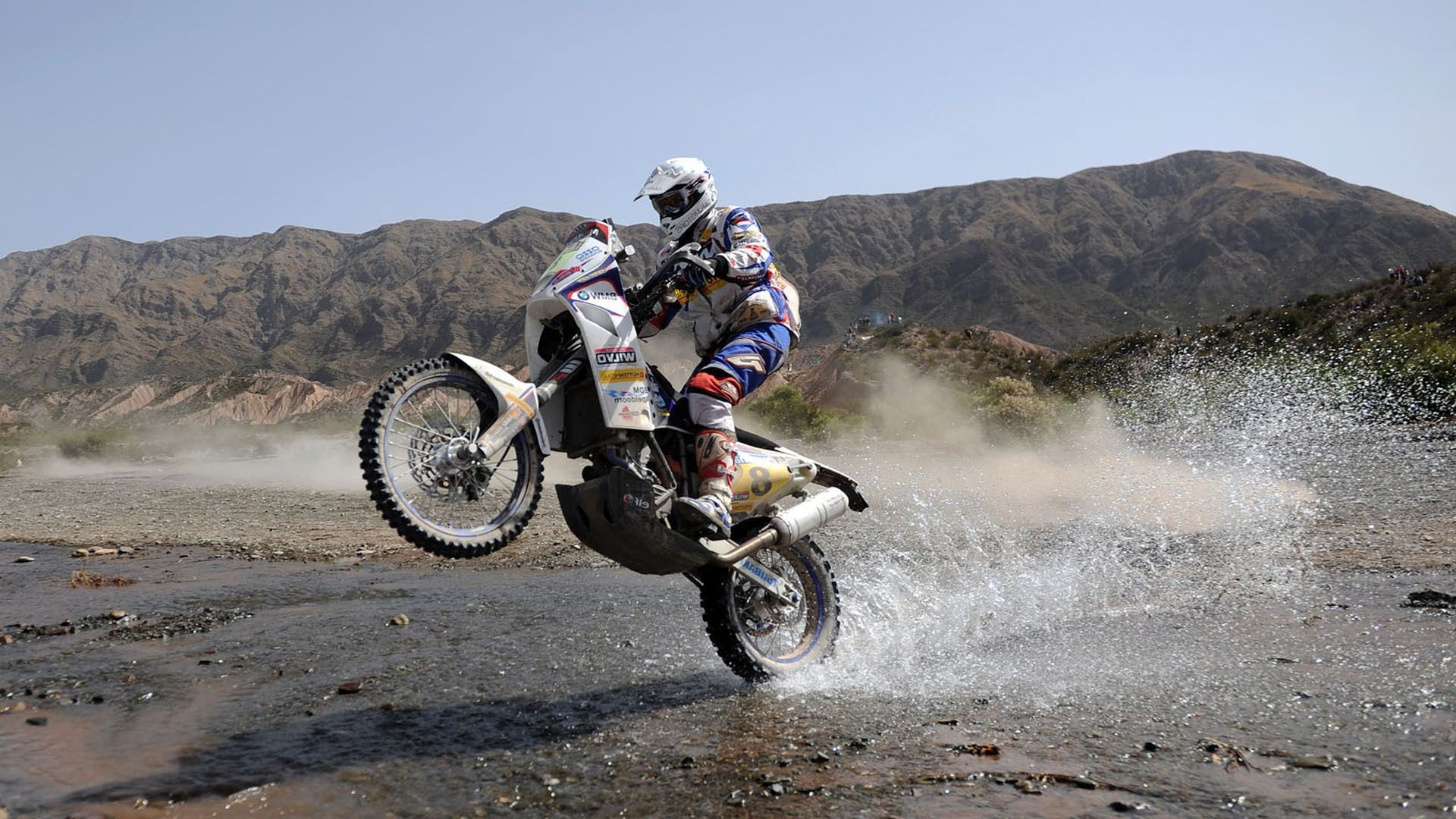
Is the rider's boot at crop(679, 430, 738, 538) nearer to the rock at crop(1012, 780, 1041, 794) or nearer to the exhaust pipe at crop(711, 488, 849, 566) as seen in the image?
the exhaust pipe at crop(711, 488, 849, 566)

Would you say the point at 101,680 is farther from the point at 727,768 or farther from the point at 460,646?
the point at 727,768

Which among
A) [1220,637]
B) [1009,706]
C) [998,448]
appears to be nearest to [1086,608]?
[1220,637]

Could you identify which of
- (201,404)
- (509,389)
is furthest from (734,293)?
(201,404)

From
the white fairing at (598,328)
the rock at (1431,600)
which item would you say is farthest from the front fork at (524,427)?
the rock at (1431,600)

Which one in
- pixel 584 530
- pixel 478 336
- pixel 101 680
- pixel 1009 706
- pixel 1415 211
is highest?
pixel 1415 211

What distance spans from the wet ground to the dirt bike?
0.60m

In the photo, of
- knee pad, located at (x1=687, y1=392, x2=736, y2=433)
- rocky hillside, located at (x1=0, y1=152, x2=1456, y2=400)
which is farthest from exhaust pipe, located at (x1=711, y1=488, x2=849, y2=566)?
rocky hillside, located at (x1=0, y1=152, x2=1456, y2=400)

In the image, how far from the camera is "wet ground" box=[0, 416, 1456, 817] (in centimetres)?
425

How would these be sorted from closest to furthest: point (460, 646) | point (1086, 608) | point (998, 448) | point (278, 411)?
point (460, 646)
point (1086, 608)
point (998, 448)
point (278, 411)

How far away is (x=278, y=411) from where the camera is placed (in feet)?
227

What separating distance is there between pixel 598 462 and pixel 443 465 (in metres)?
1.06

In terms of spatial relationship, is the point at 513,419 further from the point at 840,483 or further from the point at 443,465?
the point at 840,483

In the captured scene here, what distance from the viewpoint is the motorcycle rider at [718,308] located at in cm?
607

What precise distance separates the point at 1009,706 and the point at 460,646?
12.5 feet
